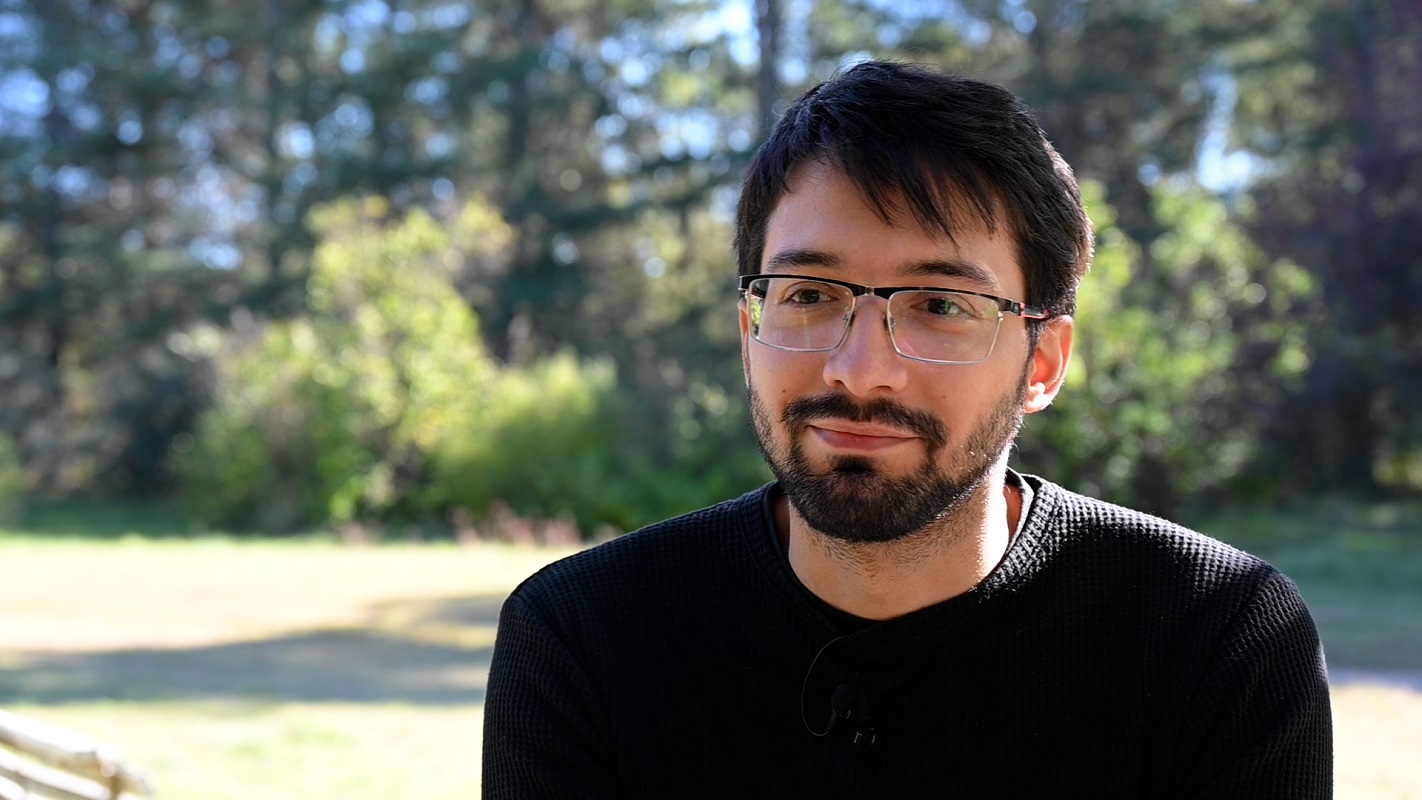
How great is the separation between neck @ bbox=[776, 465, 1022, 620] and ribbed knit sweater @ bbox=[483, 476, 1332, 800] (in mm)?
26

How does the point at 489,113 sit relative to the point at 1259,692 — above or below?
above

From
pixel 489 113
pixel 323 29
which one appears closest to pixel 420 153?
pixel 489 113

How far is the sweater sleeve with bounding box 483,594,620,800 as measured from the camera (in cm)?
201

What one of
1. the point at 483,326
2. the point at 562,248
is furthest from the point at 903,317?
the point at 562,248

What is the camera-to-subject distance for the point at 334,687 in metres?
9.41

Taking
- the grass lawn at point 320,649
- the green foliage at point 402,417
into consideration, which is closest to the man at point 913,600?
the grass lawn at point 320,649

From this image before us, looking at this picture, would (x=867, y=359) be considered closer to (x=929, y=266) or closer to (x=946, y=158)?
(x=929, y=266)

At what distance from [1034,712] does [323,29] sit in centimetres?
3332

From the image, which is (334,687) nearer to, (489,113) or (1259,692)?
(1259,692)

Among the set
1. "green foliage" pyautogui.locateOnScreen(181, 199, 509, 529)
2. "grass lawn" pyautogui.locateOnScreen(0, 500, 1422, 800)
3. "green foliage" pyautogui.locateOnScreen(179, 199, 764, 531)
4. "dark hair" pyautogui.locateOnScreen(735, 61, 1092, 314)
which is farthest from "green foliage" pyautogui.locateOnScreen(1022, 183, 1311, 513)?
"dark hair" pyautogui.locateOnScreen(735, 61, 1092, 314)

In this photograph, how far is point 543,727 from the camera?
6.64 ft

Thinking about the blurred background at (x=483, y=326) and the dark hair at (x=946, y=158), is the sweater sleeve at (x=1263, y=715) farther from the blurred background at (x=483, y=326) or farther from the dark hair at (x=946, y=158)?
the blurred background at (x=483, y=326)

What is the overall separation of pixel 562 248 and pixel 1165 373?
1756 centimetres

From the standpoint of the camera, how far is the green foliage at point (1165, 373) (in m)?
14.9
